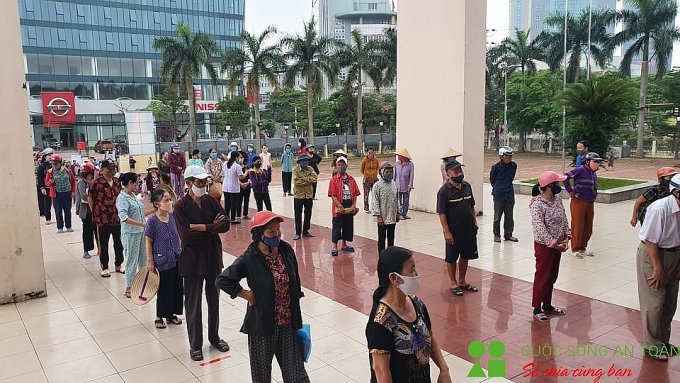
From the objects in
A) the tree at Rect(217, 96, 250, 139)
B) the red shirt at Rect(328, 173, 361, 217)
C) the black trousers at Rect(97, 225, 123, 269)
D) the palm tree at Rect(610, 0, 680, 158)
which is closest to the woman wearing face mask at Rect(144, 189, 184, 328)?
the black trousers at Rect(97, 225, 123, 269)

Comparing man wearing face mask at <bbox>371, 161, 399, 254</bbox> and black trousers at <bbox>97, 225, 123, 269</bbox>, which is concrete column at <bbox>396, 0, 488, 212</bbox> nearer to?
man wearing face mask at <bbox>371, 161, 399, 254</bbox>

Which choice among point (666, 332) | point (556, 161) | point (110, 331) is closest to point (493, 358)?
point (666, 332)

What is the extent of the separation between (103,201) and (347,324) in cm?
414

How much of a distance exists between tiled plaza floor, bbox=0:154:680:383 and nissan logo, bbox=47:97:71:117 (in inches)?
1919

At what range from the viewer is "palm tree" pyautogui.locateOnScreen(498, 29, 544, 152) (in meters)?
42.0

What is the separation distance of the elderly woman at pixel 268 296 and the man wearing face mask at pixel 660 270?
316 centimetres

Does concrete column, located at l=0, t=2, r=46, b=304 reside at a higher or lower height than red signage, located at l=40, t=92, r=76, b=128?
lower

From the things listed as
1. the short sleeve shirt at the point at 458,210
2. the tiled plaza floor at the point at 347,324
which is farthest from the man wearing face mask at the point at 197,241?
the short sleeve shirt at the point at 458,210

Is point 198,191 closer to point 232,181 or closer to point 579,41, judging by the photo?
point 232,181

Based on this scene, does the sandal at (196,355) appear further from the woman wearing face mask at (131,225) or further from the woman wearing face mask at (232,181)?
the woman wearing face mask at (232,181)

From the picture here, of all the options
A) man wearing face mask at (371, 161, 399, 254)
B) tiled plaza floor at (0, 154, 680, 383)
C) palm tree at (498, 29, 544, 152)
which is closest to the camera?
tiled plaza floor at (0, 154, 680, 383)

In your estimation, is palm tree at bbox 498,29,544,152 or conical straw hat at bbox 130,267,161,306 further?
palm tree at bbox 498,29,544,152

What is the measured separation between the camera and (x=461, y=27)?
11555 mm

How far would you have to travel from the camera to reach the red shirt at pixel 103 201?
7.68 meters
